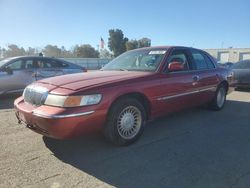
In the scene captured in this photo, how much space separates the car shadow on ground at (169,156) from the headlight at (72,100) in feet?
2.60

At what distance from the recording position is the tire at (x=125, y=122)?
4.00 m

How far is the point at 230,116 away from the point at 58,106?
4.30 m

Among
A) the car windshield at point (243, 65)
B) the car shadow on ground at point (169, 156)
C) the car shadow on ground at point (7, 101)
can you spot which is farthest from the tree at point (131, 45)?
the car shadow on ground at point (169, 156)

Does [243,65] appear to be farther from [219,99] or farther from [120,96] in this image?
[120,96]

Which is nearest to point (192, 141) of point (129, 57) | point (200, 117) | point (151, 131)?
point (151, 131)

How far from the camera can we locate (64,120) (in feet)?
11.5

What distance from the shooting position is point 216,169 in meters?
3.46

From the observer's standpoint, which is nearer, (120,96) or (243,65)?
(120,96)

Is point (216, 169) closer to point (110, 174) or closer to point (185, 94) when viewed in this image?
point (110, 174)

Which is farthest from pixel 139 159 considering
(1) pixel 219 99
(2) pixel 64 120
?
(1) pixel 219 99

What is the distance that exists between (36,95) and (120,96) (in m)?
1.25

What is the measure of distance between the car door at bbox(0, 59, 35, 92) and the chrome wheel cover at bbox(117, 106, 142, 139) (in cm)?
543

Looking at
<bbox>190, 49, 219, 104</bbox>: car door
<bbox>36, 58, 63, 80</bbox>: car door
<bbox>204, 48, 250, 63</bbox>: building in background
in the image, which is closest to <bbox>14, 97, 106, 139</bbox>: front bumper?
<bbox>190, 49, 219, 104</bbox>: car door

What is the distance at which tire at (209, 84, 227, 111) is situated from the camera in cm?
673
